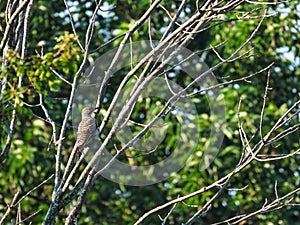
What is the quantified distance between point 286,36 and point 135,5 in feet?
3.59

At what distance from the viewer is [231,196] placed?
5121 mm

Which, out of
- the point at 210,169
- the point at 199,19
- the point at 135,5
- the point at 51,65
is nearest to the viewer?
the point at 51,65

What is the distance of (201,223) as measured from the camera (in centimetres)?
515

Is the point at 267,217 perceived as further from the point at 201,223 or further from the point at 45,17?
the point at 45,17

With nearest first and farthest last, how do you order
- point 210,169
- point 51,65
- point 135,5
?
point 51,65 → point 210,169 → point 135,5

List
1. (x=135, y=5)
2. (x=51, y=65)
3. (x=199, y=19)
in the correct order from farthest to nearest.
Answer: (x=135, y=5) < (x=199, y=19) < (x=51, y=65)

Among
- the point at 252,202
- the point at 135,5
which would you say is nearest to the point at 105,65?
the point at 135,5

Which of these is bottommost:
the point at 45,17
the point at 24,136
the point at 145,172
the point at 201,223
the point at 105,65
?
the point at 201,223

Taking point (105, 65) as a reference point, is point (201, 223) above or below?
below

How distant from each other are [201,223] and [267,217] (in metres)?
0.46

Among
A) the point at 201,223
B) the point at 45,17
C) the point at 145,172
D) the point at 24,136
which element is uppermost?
the point at 45,17

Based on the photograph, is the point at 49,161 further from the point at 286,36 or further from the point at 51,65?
the point at 51,65

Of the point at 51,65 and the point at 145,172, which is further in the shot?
the point at 145,172

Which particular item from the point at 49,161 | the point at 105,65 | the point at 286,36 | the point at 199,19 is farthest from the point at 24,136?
the point at 199,19
